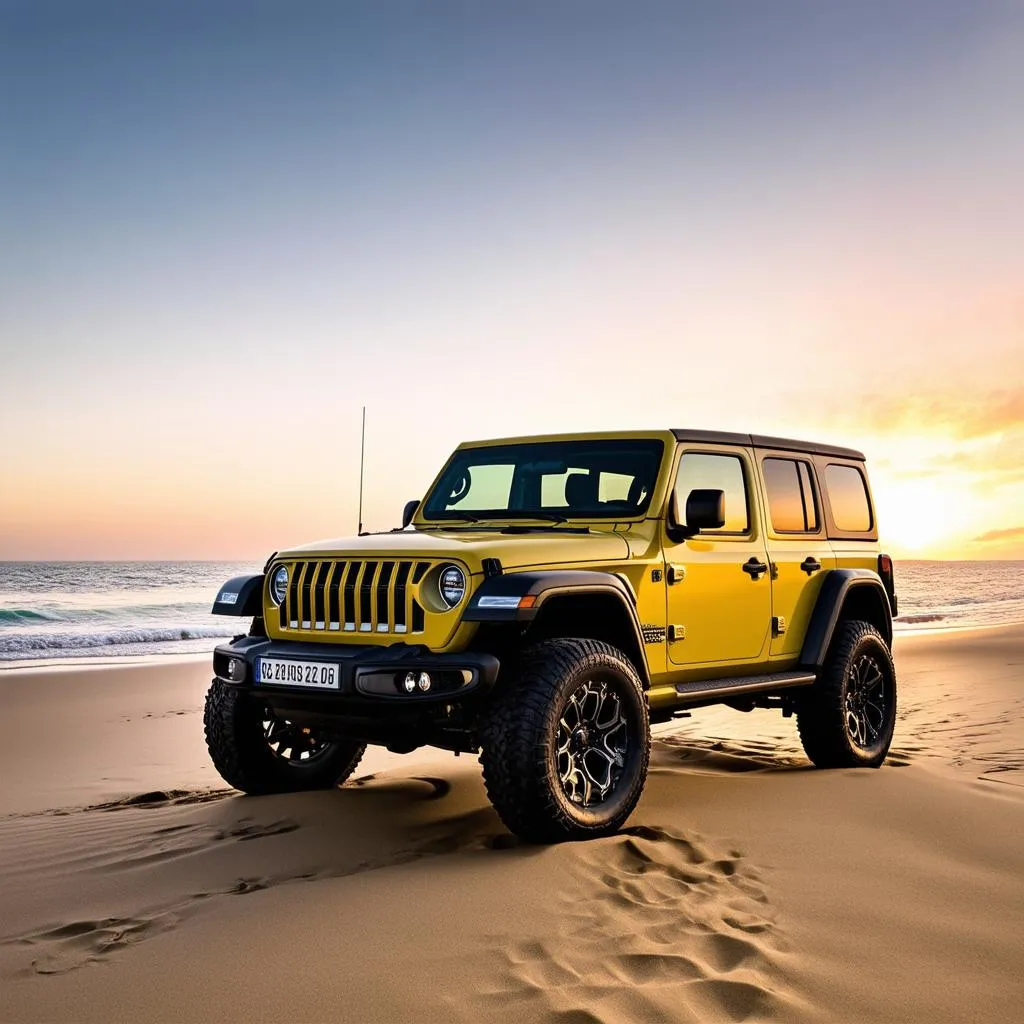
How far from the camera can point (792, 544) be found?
23.0 feet

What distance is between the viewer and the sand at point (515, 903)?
3.43m

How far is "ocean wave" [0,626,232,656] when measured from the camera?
1994cm

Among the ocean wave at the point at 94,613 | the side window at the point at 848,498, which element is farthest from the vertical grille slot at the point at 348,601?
the ocean wave at the point at 94,613

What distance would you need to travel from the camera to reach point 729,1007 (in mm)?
3338

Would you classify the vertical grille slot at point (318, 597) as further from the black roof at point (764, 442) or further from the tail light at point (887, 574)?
the tail light at point (887, 574)

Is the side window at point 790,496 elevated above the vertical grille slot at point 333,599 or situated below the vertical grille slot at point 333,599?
above

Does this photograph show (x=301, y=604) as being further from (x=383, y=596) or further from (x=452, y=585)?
(x=452, y=585)

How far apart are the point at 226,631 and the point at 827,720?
1902 centimetres

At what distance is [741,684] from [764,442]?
154 cm

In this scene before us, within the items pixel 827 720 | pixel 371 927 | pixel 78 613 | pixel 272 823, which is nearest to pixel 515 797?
pixel 371 927

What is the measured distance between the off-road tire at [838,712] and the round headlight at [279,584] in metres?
3.30

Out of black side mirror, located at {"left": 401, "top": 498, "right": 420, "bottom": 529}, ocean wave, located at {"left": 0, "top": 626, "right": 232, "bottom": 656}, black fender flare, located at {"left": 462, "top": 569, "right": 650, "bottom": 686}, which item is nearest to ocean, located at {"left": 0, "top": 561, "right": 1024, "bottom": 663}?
ocean wave, located at {"left": 0, "top": 626, "right": 232, "bottom": 656}

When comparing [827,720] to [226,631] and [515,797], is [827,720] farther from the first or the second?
[226,631]

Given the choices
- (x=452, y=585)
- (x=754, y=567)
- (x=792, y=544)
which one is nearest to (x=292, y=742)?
(x=452, y=585)
